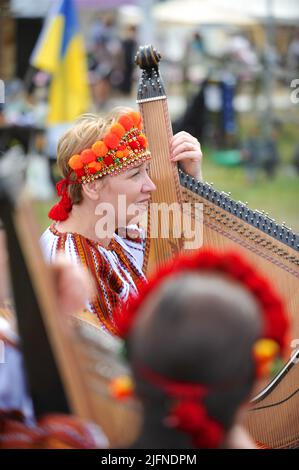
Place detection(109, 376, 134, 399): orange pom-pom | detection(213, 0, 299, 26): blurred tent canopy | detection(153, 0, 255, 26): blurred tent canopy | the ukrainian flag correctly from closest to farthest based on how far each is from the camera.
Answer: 1. detection(109, 376, 134, 399): orange pom-pom
2. the ukrainian flag
3. detection(213, 0, 299, 26): blurred tent canopy
4. detection(153, 0, 255, 26): blurred tent canopy

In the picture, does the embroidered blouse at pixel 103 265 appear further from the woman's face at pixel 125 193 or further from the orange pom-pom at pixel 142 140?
the orange pom-pom at pixel 142 140

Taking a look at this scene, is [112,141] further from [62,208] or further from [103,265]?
[103,265]

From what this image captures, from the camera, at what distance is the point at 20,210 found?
1.72 metres

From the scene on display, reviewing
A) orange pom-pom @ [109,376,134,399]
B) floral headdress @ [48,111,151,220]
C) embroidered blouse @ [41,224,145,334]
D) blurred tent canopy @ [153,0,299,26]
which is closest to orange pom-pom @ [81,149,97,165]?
floral headdress @ [48,111,151,220]

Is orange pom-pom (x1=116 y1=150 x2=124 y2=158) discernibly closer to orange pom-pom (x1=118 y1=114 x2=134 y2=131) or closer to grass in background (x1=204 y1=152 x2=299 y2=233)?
orange pom-pom (x1=118 y1=114 x2=134 y2=131)

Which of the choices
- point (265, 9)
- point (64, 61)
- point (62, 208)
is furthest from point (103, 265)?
point (265, 9)

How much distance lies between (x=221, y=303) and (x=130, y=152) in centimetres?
163

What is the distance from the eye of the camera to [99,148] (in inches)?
124

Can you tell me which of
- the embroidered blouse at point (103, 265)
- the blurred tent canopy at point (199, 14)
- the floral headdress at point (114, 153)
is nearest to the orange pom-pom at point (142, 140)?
the floral headdress at point (114, 153)

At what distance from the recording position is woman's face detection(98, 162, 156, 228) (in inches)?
126

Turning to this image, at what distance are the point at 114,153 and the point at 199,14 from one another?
18287 millimetres

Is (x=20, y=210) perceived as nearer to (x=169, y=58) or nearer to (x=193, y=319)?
(x=193, y=319)

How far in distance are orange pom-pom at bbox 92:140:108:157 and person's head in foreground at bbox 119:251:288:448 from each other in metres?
1.49
